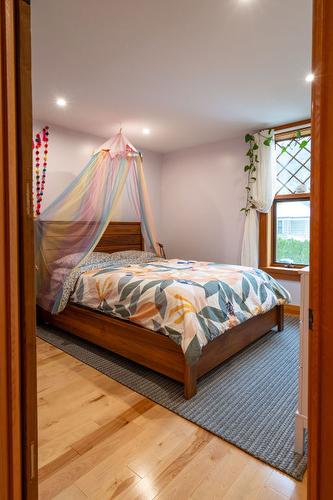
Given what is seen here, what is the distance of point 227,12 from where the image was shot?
6.03 ft

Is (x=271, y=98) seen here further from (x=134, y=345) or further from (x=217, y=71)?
(x=134, y=345)

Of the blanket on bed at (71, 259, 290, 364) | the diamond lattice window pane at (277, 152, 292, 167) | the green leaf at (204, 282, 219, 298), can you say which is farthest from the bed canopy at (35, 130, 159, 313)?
the diamond lattice window pane at (277, 152, 292, 167)

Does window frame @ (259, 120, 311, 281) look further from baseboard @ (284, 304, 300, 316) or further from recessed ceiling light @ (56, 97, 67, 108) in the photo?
recessed ceiling light @ (56, 97, 67, 108)

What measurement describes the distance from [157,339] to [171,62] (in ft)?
7.37

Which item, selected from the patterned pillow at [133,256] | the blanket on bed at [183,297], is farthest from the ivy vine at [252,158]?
the patterned pillow at [133,256]

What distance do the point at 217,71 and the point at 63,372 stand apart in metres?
2.88

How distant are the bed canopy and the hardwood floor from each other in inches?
52.8

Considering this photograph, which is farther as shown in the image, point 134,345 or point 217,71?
point 217,71

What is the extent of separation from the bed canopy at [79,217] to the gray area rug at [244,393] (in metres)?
0.72

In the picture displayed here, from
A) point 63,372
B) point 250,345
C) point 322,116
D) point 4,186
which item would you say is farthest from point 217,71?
point 63,372

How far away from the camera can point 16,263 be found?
86 centimetres

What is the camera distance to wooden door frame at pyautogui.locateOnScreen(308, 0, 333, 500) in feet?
2.26

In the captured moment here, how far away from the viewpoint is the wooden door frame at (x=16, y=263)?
31.8 inches

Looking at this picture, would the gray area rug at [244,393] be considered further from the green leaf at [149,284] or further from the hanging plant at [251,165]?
the hanging plant at [251,165]
